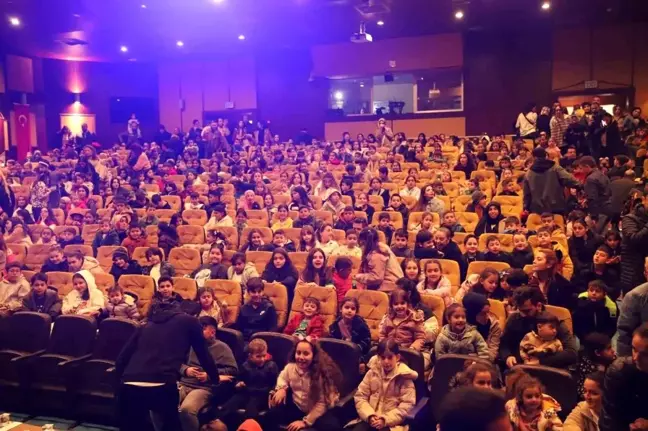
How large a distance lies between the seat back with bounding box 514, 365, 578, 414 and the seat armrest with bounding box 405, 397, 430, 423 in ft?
2.20

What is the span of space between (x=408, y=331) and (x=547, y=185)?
3520 mm

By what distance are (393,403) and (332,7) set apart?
10791 millimetres

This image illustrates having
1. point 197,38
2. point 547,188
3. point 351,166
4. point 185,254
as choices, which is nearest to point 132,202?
point 185,254

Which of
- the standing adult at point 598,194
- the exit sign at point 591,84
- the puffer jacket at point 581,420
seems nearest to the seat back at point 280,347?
the puffer jacket at point 581,420

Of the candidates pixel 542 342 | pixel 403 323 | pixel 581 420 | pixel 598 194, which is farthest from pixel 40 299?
pixel 598 194

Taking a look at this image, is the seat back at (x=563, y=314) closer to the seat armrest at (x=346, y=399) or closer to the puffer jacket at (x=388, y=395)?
the puffer jacket at (x=388, y=395)

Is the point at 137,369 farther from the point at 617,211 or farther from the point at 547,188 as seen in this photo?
the point at 617,211

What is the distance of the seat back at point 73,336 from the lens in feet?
16.8

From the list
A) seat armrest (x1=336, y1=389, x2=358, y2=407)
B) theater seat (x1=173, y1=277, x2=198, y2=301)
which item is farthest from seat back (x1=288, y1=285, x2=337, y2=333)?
theater seat (x1=173, y1=277, x2=198, y2=301)

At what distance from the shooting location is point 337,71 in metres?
17.1

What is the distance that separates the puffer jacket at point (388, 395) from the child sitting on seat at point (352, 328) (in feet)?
2.22

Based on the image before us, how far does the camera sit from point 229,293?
5855mm

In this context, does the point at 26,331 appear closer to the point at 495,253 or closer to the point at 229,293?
the point at 229,293

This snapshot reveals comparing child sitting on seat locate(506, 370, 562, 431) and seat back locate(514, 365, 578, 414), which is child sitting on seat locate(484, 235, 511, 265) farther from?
child sitting on seat locate(506, 370, 562, 431)
